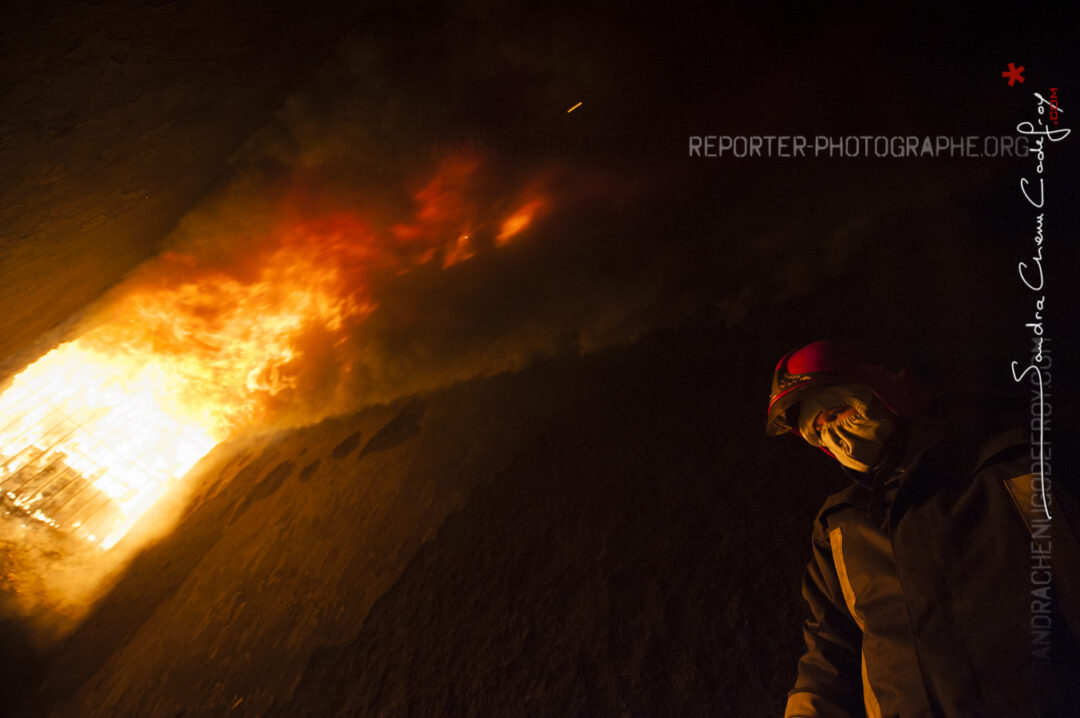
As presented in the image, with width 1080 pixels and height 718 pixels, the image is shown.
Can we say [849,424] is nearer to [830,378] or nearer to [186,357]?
[830,378]

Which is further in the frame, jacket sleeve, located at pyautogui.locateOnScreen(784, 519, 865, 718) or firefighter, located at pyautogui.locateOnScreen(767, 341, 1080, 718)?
jacket sleeve, located at pyautogui.locateOnScreen(784, 519, 865, 718)

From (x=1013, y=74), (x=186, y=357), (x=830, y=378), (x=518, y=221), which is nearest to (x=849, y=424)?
(x=830, y=378)

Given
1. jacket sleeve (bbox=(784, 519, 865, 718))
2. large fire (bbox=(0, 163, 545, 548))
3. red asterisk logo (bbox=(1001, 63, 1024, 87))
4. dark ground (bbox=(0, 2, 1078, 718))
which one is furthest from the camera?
large fire (bbox=(0, 163, 545, 548))

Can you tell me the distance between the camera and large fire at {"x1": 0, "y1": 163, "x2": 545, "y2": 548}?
233 inches

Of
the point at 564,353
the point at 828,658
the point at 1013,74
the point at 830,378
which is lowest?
the point at 564,353

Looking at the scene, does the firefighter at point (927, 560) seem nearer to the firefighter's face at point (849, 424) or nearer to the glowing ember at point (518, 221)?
the firefighter's face at point (849, 424)

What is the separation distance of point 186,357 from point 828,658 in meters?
8.93

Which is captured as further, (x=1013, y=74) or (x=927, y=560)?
(x=1013, y=74)

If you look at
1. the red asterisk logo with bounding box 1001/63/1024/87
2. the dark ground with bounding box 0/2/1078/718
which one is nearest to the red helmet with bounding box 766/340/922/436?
the dark ground with bounding box 0/2/1078/718

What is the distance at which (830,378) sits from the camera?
1.74 m

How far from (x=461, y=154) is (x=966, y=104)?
15.6 ft

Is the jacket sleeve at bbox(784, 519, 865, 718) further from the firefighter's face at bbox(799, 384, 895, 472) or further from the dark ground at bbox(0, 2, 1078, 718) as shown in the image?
the firefighter's face at bbox(799, 384, 895, 472)

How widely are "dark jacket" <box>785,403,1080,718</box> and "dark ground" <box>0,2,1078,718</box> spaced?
0.22 meters

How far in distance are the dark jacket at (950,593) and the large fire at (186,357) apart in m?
4.91
